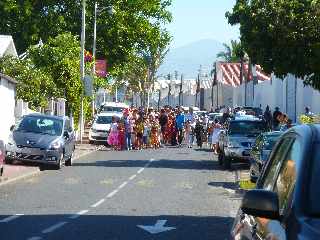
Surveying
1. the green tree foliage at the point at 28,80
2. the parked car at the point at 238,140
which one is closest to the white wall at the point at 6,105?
the green tree foliage at the point at 28,80

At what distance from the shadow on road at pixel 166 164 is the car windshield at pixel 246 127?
1.43 metres

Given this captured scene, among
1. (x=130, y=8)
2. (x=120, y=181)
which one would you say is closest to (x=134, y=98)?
(x=130, y=8)

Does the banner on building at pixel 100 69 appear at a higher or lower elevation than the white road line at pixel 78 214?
higher

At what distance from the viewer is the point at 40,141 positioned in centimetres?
2669

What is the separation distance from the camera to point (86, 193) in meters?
18.9

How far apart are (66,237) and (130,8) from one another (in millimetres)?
49559

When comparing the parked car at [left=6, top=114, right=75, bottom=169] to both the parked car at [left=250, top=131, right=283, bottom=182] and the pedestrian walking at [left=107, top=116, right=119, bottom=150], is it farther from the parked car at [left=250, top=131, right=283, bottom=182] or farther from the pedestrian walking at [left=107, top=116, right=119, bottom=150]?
the pedestrian walking at [left=107, top=116, right=119, bottom=150]

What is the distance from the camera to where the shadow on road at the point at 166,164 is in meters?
28.5

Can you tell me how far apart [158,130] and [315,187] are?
38016mm

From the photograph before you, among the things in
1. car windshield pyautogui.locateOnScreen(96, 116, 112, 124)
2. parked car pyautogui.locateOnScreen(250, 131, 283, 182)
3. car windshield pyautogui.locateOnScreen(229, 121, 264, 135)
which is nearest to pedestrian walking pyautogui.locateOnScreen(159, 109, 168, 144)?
car windshield pyautogui.locateOnScreen(96, 116, 112, 124)

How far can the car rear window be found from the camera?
4.45m

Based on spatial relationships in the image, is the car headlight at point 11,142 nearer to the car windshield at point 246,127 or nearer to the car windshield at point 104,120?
the car windshield at point 246,127

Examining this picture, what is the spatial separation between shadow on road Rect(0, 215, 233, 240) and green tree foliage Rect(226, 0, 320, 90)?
1298 centimetres

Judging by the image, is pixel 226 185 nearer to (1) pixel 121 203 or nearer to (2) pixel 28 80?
(1) pixel 121 203
